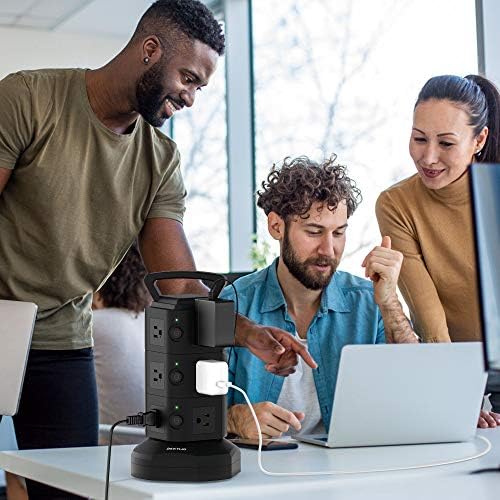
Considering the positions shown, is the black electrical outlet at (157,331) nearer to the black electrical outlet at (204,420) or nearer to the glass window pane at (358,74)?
the black electrical outlet at (204,420)

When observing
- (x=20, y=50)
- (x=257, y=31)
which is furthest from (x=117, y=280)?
(x=20, y=50)

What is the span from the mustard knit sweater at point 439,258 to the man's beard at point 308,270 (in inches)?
7.2

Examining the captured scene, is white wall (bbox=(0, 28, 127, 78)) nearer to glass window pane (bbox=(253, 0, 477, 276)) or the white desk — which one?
glass window pane (bbox=(253, 0, 477, 276))

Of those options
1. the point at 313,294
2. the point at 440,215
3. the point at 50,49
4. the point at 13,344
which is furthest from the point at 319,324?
the point at 50,49

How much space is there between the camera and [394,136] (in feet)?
15.4

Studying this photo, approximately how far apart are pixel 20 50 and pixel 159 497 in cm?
565

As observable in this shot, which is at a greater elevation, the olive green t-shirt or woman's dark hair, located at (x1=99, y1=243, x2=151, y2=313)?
the olive green t-shirt

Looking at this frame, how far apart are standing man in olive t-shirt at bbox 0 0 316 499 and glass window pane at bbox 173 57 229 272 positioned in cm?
405

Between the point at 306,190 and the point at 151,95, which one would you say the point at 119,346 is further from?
the point at 151,95

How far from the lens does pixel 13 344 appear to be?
1994 mm

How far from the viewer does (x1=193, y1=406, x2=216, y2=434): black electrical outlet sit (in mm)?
1536

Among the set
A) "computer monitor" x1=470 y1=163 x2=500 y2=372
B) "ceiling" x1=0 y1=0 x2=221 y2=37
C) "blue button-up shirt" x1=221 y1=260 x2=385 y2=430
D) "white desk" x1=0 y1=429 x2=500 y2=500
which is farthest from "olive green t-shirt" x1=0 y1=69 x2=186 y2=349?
"ceiling" x1=0 y1=0 x2=221 y2=37

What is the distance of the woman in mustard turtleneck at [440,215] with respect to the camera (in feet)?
7.98

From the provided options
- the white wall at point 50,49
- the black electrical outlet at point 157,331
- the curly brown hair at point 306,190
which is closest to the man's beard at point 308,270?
the curly brown hair at point 306,190
